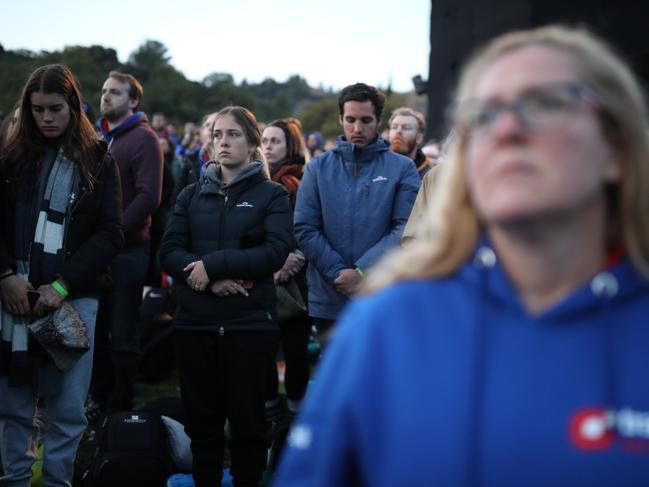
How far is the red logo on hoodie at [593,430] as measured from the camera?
1388 millimetres

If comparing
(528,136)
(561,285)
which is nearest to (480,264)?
(561,285)

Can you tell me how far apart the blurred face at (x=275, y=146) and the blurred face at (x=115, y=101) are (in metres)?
1.12

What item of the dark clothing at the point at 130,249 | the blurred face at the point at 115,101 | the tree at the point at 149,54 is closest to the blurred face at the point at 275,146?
the dark clothing at the point at 130,249

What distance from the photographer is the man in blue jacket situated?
5.06 metres

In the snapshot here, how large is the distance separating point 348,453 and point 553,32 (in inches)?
35.5

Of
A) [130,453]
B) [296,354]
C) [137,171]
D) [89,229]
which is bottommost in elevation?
[130,453]

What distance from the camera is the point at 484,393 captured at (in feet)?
4.72

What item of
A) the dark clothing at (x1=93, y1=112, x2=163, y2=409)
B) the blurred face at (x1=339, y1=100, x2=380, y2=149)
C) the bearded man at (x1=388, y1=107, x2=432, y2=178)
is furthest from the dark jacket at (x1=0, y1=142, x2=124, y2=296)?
the bearded man at (x1=388, y1=107, x2=432, y2=178)

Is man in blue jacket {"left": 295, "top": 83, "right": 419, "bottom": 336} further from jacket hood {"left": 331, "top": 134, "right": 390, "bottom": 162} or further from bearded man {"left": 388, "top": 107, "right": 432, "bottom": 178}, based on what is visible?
bearded man {"left": 388, "top": 107, "right": 432, "bottom": 178}

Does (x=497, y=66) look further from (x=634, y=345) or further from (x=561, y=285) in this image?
(x=634, y=345)

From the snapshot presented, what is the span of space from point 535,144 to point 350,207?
3666 mm

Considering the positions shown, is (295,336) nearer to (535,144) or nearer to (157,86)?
(535,144)

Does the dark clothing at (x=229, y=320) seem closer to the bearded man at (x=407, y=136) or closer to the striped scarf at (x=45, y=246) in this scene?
the striped scarf at (x=45, y=246)

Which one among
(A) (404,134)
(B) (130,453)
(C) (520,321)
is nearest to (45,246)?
(B) (130,453)
